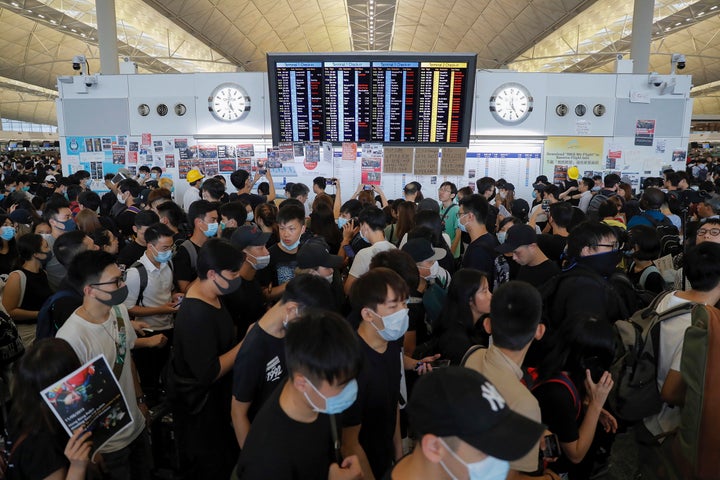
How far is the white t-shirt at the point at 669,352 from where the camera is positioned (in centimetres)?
251

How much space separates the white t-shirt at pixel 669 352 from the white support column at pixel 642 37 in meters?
10.1

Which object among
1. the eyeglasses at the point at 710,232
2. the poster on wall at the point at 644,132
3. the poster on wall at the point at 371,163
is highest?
the poster on wall at the point at 644,132

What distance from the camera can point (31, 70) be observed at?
25094mm

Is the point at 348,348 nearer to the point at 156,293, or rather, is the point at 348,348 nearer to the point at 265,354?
the point at 265,354

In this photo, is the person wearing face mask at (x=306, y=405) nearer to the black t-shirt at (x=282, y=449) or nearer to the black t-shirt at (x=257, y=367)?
the black t-shirt at (x=282, y=449)

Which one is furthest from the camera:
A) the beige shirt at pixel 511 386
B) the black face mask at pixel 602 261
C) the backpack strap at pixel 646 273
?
the backpack strap at pixel 646 273

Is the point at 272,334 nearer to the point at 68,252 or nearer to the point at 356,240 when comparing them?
the point at 68,252

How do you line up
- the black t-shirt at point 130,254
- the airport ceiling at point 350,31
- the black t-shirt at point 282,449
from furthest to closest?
1. the airport ceiling at point 350,31
2. the black t-shirt at point 130,254
3. the black t-shirt at point 282,449

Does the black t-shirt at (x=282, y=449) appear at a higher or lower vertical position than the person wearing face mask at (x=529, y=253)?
lower

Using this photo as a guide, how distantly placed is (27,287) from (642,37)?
12062 millimetres

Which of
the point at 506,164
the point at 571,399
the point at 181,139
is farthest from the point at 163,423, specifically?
the point at 506,164

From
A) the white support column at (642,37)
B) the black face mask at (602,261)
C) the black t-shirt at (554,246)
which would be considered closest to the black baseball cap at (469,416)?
the black face mask at (602,261)

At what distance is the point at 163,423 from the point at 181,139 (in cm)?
672

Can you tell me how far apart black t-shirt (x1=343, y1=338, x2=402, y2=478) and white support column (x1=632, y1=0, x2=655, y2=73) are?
11111mm
